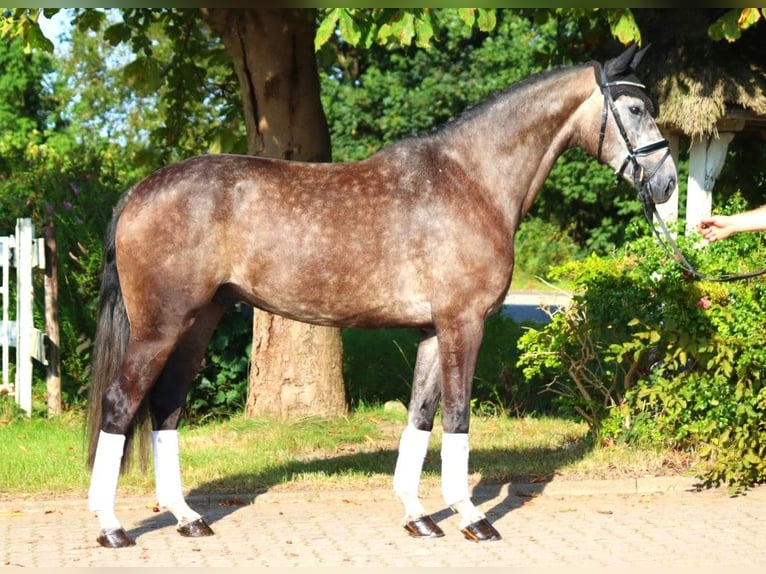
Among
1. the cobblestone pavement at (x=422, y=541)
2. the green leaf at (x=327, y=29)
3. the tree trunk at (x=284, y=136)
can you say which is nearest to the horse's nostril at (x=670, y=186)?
the cobblestone pavement at (x=422, y=541)

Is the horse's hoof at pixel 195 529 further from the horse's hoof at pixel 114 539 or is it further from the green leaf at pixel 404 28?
the green leaf at pixel 404 28

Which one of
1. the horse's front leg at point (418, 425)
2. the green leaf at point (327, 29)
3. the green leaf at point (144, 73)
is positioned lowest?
the horse's front leg at point (418, 425)

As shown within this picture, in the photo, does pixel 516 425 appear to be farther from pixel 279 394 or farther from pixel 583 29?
pixel 583 29

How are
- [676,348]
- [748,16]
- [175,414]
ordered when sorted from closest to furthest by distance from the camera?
[175,414], [748,16], [676,348]

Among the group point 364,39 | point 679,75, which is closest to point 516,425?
point 679,75

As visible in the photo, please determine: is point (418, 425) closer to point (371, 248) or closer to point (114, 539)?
point (371, 248)

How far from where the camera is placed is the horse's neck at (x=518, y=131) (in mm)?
5898

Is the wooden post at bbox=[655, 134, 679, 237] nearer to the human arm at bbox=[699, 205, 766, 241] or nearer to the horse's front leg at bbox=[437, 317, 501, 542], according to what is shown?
the human arm at bbox=[699, 205, 766, 241]

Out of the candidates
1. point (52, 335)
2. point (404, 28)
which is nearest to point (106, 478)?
point (404, 28)

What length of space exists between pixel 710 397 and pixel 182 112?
6.62m

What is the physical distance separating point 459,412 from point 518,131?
153 cm

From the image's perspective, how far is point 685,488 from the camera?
7.00 meters

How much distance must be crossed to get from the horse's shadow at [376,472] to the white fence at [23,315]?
307 cm

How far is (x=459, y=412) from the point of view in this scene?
5.73 m
